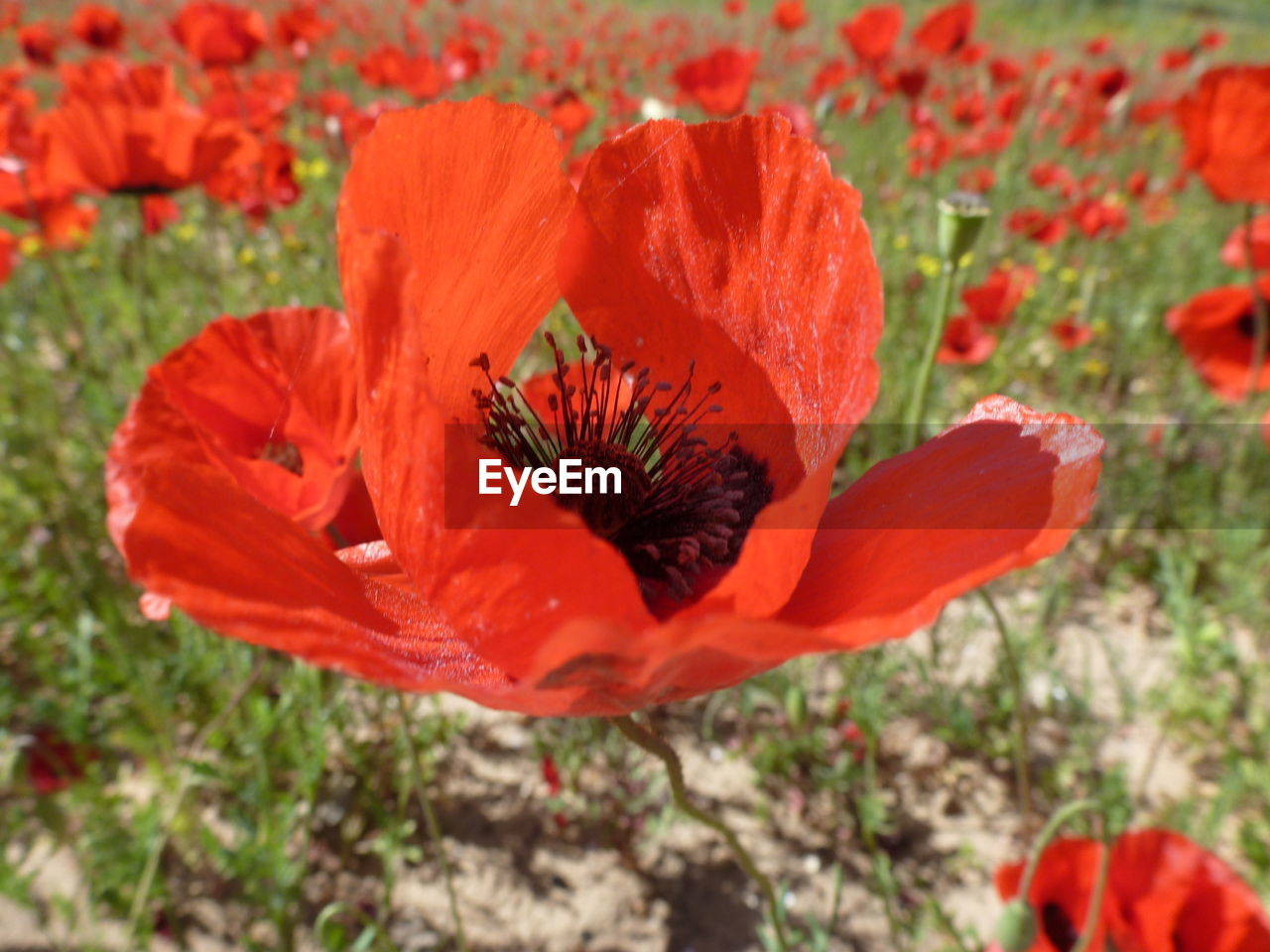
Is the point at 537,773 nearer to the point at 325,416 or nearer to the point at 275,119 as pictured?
the point at 325,416

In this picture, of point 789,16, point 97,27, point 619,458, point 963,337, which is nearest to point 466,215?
point 619,458

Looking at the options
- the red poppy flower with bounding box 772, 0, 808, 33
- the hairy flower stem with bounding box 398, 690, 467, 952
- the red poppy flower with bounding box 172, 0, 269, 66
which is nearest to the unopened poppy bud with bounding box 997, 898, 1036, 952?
the hairy flower stem with bounding box 398, 690, 467, 952

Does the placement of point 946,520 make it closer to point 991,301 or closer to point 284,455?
point 284,455

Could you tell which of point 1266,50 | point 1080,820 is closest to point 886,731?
point 1080,820

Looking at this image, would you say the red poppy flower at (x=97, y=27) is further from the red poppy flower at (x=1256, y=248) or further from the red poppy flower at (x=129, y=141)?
the red poppy flower at (x=1256, y=248)

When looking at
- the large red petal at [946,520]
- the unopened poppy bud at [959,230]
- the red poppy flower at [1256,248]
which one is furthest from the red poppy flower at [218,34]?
the red poppy flower at [1256,248]

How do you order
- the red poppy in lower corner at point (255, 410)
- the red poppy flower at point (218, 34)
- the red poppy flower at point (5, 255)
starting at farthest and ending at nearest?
the red poppy flower at point (218, 34) → the red poppy flower at point (5, 255) → the red poppy in lower corner at point (255, 410)
